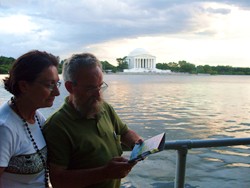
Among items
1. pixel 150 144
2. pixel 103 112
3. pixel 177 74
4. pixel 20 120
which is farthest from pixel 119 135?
pixel 177 74

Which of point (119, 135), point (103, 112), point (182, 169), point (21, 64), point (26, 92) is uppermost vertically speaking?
point (21, 64)

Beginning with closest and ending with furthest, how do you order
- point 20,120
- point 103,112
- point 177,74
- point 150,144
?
point 20,120 < point 150,144 < point 103,112 < point 177,74

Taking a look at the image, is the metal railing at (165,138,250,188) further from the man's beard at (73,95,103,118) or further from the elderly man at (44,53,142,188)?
the man's beard at (73,95,103,118)

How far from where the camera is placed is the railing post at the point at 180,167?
2.92 m

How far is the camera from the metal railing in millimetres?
2855

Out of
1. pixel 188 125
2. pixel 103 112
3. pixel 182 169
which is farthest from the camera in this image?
pixel 188 125

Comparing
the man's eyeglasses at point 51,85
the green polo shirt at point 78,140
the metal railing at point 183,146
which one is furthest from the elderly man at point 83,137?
the metal railing at point 183,146

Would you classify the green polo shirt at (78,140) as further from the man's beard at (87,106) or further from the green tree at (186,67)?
the green tree at (186,67)

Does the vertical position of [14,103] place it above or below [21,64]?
below

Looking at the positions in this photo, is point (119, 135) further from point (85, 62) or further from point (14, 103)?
point (14, 103)

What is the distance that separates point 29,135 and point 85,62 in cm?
55

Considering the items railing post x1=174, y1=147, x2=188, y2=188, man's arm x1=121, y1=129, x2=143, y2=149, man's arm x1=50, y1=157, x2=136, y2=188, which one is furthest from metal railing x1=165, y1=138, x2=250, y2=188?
man's arm x1=50, y1=157, x2=136, y2=188

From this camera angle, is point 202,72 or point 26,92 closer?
point 26,92

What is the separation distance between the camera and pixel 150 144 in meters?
2.27
